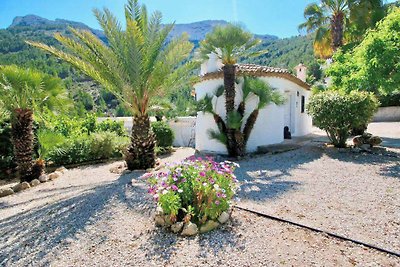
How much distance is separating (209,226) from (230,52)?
883 centimetres

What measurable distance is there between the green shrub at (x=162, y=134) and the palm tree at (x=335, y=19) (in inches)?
552

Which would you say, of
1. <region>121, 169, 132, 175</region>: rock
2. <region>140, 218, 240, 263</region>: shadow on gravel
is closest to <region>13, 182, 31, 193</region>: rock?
<region>121, 169, 132, 175</region>: rock

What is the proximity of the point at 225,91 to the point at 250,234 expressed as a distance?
8426 mm

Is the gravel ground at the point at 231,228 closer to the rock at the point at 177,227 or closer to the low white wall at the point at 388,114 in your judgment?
the rock at the point at 177,227

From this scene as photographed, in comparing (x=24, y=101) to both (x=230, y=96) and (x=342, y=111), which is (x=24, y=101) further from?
(x=342, y=111)

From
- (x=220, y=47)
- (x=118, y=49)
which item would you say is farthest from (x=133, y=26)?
(x=220, y=47)

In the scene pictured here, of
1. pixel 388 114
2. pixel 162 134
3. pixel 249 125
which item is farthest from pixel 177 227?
pixel 388 114

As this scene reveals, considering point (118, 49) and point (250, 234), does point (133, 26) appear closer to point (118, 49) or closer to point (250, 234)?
point (118, 49)

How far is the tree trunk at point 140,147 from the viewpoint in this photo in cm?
1062

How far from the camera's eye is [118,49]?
959 cm

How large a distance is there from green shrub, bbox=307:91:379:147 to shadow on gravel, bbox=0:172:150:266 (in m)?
7.96

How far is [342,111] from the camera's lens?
10.7 meters

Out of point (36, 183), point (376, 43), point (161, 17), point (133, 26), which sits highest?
point (161, 17)

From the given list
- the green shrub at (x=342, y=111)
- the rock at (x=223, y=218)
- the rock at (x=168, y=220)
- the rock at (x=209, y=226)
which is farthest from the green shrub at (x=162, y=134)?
the rock at (x=209, y=226)
